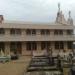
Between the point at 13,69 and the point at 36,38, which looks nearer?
the point at 13,69

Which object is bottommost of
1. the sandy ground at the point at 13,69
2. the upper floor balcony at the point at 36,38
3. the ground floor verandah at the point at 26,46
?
the sandy ground at the point at 13,69

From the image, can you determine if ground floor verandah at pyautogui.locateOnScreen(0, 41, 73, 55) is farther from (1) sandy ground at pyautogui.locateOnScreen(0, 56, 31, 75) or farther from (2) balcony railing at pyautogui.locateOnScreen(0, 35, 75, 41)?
(1) sandy ground at pyautogui.locateOnScreen(0, 56, 31, 75)

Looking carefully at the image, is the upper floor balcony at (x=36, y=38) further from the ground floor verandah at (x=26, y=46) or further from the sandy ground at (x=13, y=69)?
the sandy ground at (x=13, y=69)

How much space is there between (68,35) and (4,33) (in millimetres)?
11863

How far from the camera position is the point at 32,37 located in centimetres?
4928

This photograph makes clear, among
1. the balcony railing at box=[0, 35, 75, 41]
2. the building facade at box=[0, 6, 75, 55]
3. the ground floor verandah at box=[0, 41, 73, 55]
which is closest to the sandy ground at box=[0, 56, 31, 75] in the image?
the balcony railing at box=[0, 35, 75, 41]

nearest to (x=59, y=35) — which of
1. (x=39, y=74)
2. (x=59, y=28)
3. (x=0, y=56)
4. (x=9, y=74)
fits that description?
(x=59, y=28)

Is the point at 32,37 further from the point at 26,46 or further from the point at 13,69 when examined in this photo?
the point at 13,69

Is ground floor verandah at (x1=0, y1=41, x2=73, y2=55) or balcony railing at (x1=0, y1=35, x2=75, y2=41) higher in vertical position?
balcony railing at (x1=0, y1=35, x2=75, y2=41)

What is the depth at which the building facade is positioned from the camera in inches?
1928

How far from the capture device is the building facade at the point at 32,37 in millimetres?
48969

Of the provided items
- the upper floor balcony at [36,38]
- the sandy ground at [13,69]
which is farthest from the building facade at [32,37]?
the sandy ground at [13,69]

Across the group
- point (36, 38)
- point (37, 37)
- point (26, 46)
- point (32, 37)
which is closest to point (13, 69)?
point (32, 37)

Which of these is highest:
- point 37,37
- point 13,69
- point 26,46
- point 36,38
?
point 37,37
